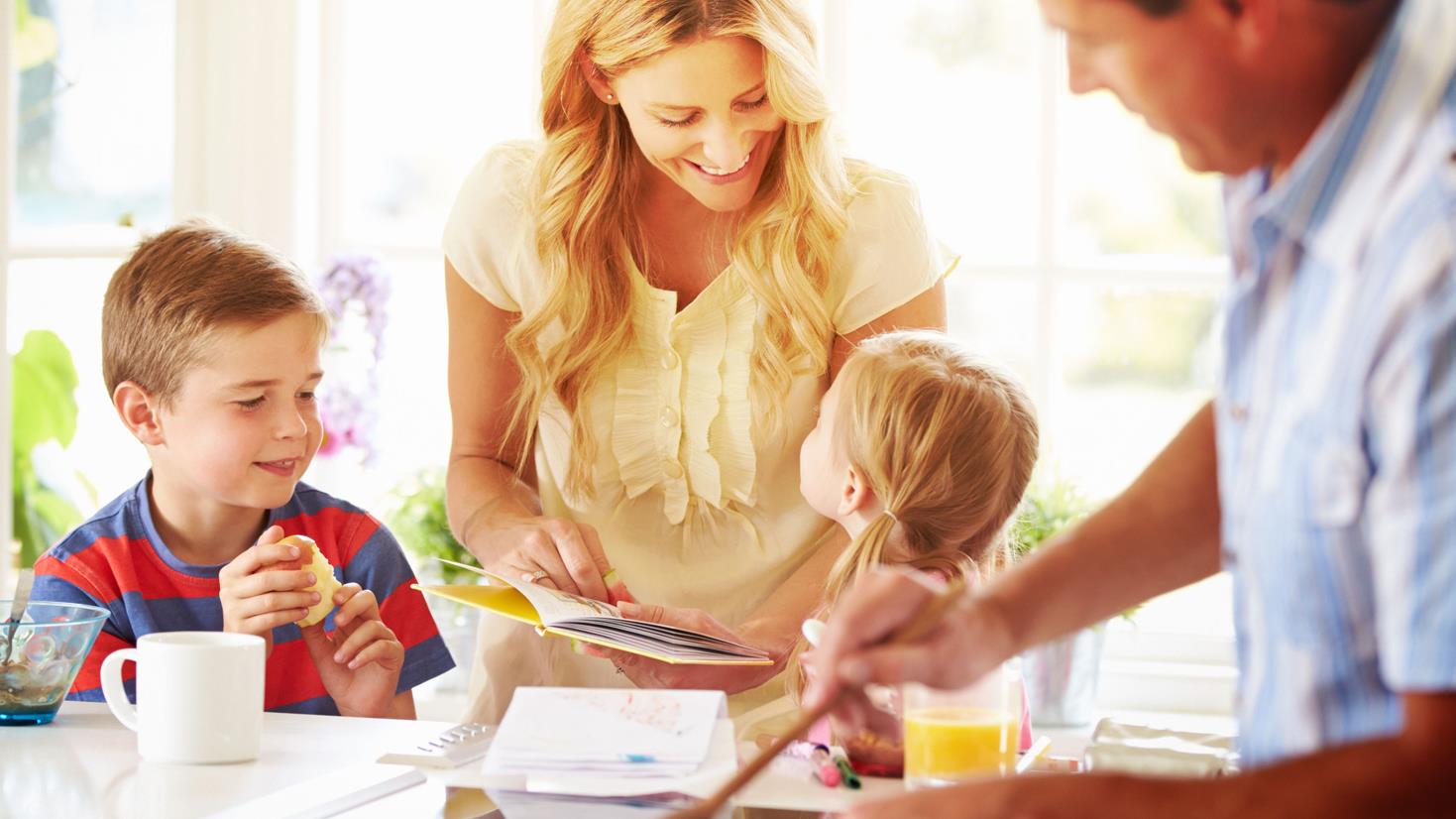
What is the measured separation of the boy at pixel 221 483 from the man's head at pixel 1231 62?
1211 mm

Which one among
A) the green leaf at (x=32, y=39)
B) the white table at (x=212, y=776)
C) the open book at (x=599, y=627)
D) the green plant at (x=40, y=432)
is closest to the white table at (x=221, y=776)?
the white table at (x=212, y=776)

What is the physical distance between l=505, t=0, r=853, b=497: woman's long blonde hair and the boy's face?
30 centimetres

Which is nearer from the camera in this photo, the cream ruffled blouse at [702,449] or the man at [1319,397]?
the man at [1319,397]

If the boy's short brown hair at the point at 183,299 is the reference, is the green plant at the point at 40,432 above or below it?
below

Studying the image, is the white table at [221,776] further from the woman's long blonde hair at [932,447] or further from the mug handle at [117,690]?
the woman's long blonde hair at [932,447]

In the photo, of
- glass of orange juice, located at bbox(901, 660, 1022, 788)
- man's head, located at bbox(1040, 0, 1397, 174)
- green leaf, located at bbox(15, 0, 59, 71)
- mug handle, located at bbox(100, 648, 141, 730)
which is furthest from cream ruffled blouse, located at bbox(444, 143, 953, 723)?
green leaf, located at bbox(15, 0, 59, 71)

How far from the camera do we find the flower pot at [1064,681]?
2.60 m

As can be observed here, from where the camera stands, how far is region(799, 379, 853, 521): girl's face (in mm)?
1864

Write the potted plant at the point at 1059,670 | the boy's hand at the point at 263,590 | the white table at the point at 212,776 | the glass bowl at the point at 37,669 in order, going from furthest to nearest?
the potted plant at the point at 1059,670
the boy's hand at the point at 263,590
the glass bowl at the point at 37,669
the white table at the point at 212,776

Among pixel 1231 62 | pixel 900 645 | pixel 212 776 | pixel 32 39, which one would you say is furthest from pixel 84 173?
pixel 1231 62

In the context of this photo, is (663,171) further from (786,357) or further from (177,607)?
(177,607)

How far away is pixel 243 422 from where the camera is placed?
1908 mm

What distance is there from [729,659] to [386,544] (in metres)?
0.72

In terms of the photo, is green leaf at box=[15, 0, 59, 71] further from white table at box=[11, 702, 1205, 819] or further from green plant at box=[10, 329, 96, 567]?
white table at box=[11, 702, 1205, 819]
